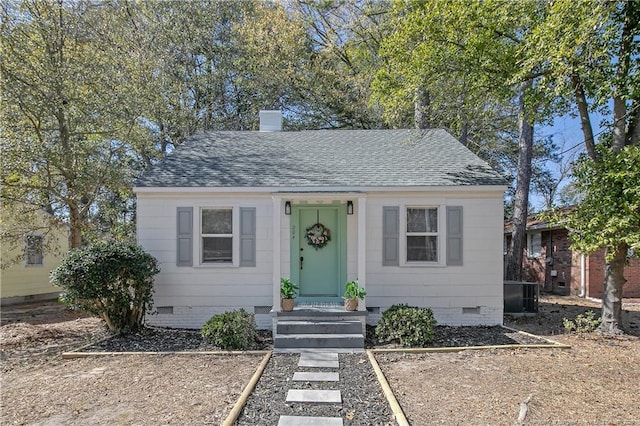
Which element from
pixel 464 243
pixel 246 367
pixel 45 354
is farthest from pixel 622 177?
pixel 45 354

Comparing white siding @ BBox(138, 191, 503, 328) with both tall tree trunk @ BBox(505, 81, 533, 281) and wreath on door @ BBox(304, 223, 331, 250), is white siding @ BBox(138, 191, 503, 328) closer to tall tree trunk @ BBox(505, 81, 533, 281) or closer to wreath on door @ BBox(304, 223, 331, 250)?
wreath on door @ BBox(304, 223, 331, 250)

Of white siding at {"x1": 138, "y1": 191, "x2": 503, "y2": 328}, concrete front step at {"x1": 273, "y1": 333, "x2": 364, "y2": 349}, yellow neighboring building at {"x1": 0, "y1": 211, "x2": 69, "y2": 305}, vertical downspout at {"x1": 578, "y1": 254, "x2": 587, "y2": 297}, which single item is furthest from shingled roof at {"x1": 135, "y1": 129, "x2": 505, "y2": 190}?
vertical downspout at {"x1": 578, "y1": 254, "x2": 587, "y2": 297}

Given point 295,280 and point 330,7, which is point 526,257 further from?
point 330,7

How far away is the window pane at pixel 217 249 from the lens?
8016 millimetres

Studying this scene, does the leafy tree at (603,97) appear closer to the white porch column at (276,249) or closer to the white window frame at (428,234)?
the white window frame at (428,234)

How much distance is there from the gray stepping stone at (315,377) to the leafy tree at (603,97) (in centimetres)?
531

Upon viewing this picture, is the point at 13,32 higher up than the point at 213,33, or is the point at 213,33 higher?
the point at 213,33

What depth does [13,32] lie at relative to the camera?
8.91 metres

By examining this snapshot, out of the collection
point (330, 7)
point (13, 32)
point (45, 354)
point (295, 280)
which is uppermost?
point (330, 7)

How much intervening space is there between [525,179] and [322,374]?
34.3ft

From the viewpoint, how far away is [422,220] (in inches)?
318

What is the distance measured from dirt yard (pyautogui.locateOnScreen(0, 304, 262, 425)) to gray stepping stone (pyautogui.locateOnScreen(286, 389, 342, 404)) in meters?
0.67

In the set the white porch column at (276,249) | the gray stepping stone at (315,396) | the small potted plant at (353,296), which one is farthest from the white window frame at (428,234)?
the gray stepping stone at (315,396)

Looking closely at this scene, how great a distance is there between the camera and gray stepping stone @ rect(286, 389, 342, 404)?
14.3 feet
